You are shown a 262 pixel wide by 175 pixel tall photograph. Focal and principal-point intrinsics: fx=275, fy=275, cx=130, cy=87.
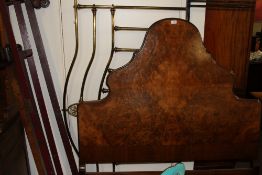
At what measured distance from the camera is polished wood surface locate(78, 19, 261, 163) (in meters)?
1.55

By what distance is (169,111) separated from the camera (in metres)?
1.62

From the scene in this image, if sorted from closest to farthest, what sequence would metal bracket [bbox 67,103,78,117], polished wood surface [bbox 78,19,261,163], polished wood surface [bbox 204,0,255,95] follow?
polished wood surface [bbox 78,19,261,163], metal bracket [bbox 67,103,78,117], polished wood surface [bbox 204,0,255,95]

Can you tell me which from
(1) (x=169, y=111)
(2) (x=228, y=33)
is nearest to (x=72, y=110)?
(1) (x=169, y=111)

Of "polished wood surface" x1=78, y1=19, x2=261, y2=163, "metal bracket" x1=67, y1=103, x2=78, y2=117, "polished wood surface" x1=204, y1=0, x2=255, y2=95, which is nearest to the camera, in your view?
"polished wood surface" x1=78, y1=19, x2=261, y2=163

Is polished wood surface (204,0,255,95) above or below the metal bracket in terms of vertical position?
above

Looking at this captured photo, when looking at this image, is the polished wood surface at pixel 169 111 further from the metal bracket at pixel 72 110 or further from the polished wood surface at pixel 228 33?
the polished wood surface at pixel 228 33

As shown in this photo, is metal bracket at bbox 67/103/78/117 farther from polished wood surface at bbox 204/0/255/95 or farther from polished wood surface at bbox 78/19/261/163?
polished wood surface at bbox 204/0/255/95

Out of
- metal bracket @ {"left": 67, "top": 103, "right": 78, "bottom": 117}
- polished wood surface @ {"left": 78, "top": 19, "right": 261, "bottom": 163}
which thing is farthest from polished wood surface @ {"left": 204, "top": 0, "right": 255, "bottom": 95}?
metal bracket @ {"left": 67, "top": 103, "right": 78, "bottom": 117}

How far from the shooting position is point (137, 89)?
1.57 m

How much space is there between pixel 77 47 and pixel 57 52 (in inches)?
6.0

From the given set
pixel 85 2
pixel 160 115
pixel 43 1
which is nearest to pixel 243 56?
pixel 160 115

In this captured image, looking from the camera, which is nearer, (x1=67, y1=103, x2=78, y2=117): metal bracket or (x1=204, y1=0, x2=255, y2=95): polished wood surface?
(x1=67, y1=103, x2=78, y2=117): metal bracket

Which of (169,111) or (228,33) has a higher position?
(228,33)

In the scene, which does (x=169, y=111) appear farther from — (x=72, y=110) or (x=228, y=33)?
(x=228, y=33)
